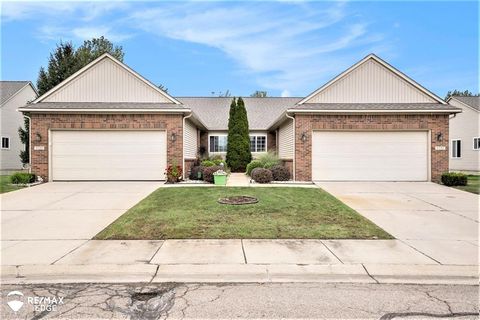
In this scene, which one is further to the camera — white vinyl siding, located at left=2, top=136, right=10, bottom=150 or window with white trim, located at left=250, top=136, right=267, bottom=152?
window with white trim, located at left=250, top=136, right=267, bottom=152

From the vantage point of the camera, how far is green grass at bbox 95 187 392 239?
21.2 ft

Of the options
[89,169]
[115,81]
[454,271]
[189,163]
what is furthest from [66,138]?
[454,271]

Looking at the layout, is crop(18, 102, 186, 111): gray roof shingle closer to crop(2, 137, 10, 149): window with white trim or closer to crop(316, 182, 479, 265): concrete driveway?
crop(316, 182, 479, 265): concrete driveway

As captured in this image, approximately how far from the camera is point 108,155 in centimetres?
1484

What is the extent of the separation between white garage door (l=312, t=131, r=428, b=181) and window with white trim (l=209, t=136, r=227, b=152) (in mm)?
10570

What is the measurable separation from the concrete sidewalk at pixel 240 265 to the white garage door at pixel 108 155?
927 centimetres

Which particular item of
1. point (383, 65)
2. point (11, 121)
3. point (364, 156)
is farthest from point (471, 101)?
point (11, 121)

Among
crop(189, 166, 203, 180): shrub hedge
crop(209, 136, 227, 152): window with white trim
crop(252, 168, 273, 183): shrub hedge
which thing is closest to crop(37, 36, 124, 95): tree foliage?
crop(209, 136, 227, 152): window with white trim

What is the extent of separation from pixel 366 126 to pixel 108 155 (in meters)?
12.2

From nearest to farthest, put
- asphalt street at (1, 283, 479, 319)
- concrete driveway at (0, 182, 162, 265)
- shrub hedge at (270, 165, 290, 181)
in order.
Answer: asphalt street at (1, 283, 479, 319) < concrete driveway at (0, 182, 162, 265) < shrub hedge at (270, 165, 290, 181)

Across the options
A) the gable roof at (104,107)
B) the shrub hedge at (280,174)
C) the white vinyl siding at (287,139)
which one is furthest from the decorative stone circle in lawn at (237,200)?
the gable roof at (104,107)

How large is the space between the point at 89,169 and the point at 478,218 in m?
14.8

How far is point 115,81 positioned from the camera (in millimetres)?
15445

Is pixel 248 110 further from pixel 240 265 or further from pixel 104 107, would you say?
pixel 240 265
